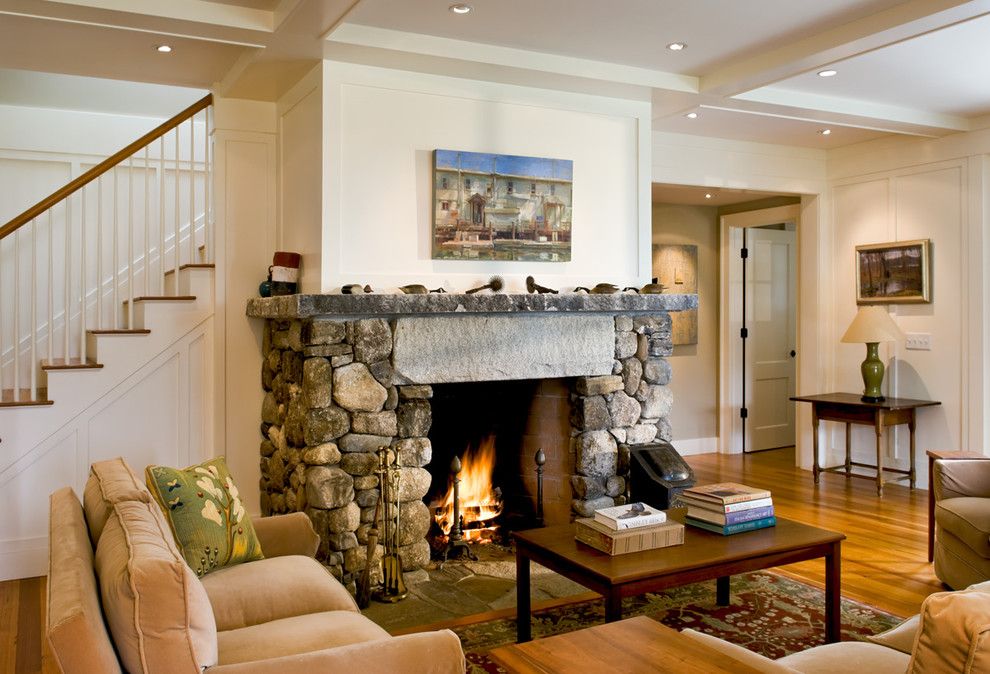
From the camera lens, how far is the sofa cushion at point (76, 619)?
59.9 inches

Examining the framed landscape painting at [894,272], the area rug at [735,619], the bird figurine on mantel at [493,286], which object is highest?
the framed landscape painting at [894,272]

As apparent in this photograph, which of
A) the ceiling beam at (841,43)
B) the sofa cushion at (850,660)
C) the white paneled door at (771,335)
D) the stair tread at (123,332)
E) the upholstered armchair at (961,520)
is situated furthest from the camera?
the white paneled door at (771,335)

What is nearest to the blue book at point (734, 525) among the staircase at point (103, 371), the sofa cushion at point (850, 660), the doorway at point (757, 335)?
the sofa cushion at point (850, 660)

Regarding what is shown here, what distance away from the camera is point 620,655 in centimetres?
199

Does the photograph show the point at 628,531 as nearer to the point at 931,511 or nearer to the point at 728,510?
the point at 728,510

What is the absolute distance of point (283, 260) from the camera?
14.3 ft

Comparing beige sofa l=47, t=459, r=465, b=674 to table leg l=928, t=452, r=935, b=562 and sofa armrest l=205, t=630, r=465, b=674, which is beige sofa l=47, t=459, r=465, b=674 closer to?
sofa armrest l=205, t=630, r=465, b=674

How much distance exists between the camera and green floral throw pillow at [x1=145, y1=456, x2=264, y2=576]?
2.71 metres

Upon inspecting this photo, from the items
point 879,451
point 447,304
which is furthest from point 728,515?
point 879,451

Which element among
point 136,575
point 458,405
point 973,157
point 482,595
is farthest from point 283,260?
point 973,157

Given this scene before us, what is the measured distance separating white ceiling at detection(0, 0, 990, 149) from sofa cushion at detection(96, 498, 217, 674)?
2.46 meters

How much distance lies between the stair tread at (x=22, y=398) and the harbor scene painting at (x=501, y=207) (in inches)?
87.4

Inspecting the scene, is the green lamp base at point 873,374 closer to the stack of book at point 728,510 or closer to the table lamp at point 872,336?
the table lamp at point 872,336

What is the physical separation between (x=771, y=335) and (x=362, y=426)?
5.38 metres
